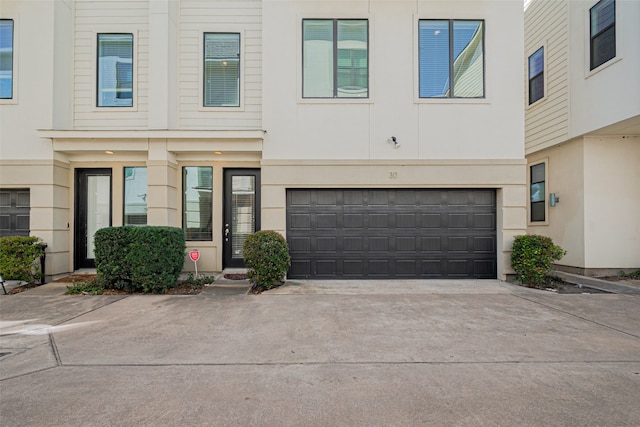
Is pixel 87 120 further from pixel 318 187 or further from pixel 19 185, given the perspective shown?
pixel 318 187

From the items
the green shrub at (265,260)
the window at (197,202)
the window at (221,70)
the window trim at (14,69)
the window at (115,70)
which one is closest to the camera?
the green shrub at (265,260)

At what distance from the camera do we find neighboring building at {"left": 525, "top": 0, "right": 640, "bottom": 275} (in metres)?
7.50

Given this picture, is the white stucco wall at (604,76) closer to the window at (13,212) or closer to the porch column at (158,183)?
the porch column at (158,183)

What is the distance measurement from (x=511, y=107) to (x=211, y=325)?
7925 mm

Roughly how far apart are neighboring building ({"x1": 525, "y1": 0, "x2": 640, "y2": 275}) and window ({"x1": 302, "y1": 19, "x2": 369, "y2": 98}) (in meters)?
5.75

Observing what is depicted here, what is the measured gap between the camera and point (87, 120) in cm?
796

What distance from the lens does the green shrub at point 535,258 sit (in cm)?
704

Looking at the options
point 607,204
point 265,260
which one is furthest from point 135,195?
point 607,204

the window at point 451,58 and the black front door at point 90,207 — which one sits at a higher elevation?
A: the window at point 451,58

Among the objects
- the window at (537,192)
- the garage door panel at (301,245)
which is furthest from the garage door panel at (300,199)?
the window at (537,192)

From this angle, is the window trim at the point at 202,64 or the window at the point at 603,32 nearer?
the window at the point at 603,32

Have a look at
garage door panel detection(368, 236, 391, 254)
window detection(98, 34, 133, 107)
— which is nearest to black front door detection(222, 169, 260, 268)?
garage door panel detection(368, 236, 391, 254)

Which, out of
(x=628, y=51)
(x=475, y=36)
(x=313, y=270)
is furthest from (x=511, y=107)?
(x=313, y=270)

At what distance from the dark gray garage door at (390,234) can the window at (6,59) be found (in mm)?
6915
